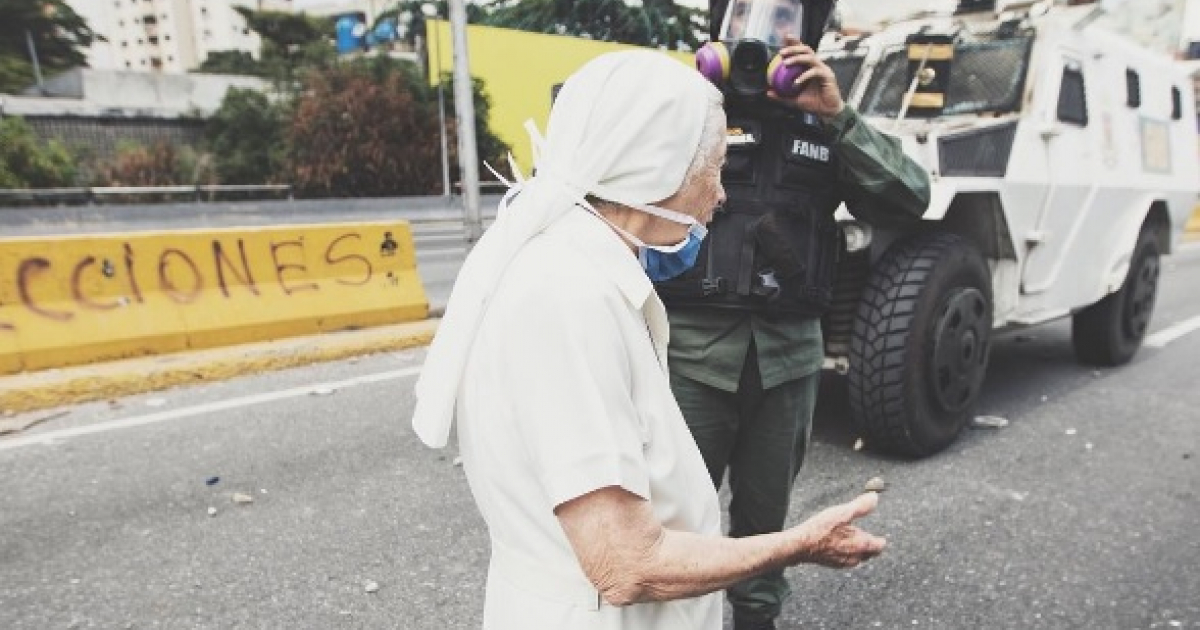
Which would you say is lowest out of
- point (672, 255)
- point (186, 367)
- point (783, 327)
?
point (186, 367)

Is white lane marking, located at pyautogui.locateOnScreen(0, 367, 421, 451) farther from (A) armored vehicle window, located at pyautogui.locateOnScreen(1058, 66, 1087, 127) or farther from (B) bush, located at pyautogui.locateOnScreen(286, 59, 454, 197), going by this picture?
(B) bush, located at pyautogui.locateOnScreen(286, 59, 454, 197)

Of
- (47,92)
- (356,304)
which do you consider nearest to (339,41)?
(47,92)

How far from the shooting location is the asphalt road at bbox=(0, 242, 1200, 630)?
8.96ft

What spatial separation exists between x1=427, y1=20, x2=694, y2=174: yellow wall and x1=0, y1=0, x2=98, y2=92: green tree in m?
26.9

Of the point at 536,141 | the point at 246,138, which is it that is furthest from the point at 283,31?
the point at 536,141

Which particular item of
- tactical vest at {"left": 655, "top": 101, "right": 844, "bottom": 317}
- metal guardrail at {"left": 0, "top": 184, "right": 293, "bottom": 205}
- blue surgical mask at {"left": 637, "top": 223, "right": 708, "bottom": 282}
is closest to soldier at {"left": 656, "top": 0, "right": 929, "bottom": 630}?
tactical vest at {"left": 655, "top": 101, "right": 844, "bottom": 317}

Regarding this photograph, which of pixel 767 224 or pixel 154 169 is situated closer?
pixel 767 224

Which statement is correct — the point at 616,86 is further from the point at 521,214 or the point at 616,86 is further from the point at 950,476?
the point at 950,476

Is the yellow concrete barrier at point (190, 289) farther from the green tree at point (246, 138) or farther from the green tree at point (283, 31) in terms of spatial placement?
the green tree at point (283, 31)

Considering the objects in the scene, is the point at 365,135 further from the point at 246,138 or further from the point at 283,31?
the point at 283,31

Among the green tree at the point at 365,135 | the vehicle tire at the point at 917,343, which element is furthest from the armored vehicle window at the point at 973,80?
the green tree at the point at 365,135

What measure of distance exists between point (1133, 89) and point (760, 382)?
15.7ft

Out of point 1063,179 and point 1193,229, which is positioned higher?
point 1063,179

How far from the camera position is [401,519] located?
3396mm
